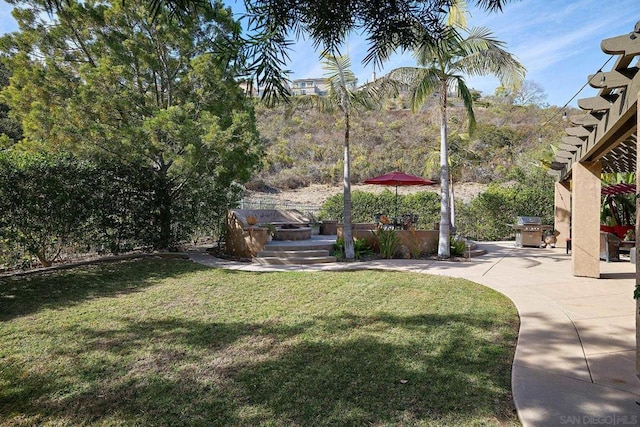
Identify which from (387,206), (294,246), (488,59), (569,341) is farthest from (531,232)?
(569,341)

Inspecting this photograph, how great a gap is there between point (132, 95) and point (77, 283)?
5398 mm

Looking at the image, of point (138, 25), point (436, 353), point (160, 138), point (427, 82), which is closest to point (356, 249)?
point (427, 82)

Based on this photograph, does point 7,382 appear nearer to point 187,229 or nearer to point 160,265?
point 160,265

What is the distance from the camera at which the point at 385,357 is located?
11.1ft

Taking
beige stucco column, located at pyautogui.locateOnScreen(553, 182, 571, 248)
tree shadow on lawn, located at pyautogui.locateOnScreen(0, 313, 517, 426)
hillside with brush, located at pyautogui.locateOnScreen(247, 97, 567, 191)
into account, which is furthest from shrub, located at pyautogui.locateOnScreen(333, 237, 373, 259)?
hillside with brush, located at pyautogui.locateOnScreen(247, 97, 567, 191)

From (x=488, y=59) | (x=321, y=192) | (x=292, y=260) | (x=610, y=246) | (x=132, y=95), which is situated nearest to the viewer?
(x=610, y=246)

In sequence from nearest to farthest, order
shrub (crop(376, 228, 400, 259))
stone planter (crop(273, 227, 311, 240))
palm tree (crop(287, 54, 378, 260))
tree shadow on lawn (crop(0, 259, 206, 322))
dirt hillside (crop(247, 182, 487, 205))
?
tree shadow on lawn (crop(0, 259, 206, 322)) → palm tree (crop(287, 54, 378, 260)) → shrub (crop(376, 228, 400, 259)) → stone planter (crop(273, 227, 311, 240)) → dirt hillside (crop(247, 182, 487, 205))

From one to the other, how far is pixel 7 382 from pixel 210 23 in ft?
32.8

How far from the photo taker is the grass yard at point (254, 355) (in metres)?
2.55

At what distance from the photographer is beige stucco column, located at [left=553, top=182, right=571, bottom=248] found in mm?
11891

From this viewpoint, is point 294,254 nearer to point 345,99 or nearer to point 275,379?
point 345,99

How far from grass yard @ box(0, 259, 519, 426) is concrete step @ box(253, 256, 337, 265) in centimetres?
279

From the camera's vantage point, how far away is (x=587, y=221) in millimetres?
6848

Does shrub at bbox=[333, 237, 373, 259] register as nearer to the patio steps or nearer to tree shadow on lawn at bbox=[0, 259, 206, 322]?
the patio steps
